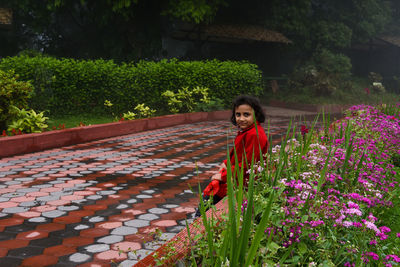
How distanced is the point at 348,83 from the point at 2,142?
63.2 ft

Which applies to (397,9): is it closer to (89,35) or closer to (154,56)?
(154,56)

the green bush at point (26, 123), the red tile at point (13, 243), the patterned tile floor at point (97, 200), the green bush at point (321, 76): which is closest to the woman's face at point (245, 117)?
the patterned tile floor at point (97, 200)

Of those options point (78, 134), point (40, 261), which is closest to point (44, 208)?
point (40, 261)

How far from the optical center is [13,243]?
3447mm

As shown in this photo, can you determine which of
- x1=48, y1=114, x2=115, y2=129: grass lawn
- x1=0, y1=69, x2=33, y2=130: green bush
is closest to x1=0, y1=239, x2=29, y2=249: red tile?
x1=0, y1=69, x2=33, y2=130: green bush

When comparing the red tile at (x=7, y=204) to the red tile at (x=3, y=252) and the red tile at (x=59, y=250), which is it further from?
the red tile at (x=59, y=250)

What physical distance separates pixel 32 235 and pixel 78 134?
15.4ft

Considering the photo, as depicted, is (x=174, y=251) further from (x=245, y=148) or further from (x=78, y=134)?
(x=78, y=134)

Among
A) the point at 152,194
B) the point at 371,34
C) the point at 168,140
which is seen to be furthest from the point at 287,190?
the point at 371,34

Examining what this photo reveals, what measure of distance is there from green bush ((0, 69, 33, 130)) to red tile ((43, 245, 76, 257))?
4.96 meters

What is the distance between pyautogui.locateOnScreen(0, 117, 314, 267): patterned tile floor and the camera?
3.36 metres

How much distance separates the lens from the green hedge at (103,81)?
984 centimetres

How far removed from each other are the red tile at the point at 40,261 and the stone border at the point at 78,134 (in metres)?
4.08

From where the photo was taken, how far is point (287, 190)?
3.19 m
